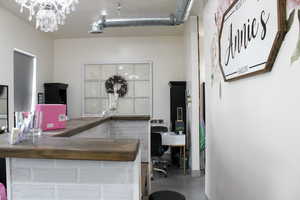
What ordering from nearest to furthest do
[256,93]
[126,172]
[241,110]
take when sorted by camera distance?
1. [126,172]
2. [256,93]
3. [241,110]

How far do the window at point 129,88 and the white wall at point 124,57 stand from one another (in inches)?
6.3

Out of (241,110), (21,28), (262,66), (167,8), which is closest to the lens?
(262,66)

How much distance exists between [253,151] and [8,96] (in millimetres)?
4319

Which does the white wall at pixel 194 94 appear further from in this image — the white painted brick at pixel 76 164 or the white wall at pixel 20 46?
the white painted brick at pixel 76 164

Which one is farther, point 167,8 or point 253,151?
point 167,8

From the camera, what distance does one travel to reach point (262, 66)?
147 cm

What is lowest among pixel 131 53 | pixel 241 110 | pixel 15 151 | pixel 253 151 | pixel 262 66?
pixel 253 151

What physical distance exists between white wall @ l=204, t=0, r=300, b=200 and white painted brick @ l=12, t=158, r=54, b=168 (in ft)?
3.76

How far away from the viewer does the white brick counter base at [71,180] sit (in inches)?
37.1

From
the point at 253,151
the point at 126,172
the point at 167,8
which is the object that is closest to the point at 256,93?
the point at 253,151

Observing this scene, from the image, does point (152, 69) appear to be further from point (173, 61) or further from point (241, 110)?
point (241, 110)

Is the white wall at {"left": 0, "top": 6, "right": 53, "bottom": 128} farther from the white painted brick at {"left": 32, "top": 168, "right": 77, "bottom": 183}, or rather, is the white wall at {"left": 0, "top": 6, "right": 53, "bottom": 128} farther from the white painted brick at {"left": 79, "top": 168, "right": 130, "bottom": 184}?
the white painted brick at {"left": 79, "top": 168, "right": 130, "bottom": 184}

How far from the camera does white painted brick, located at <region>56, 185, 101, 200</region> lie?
966 millimetres

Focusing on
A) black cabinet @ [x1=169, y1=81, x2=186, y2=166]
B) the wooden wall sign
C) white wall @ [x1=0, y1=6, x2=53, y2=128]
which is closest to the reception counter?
the wooden wall sign
